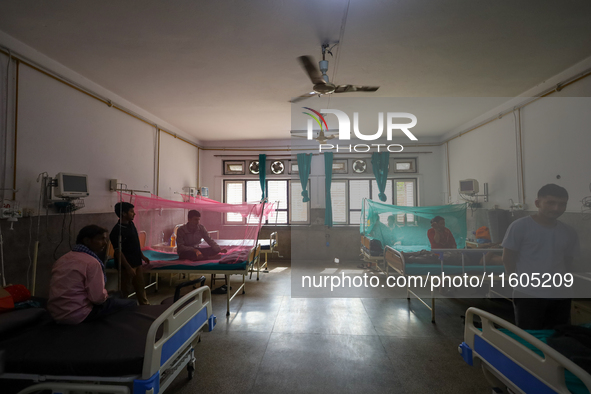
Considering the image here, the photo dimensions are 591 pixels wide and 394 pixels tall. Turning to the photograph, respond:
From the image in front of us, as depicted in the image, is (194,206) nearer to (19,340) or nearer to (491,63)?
(19,340)

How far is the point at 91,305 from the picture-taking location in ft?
6.91

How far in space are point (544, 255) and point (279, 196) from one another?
5.98 meters

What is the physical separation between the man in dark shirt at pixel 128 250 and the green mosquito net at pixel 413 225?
3762 mm

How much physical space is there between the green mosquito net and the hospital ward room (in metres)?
0.03

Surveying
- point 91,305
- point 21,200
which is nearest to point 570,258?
point 91,305

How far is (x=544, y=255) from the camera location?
196 centimetres

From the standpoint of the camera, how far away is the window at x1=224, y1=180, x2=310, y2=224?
289 inches

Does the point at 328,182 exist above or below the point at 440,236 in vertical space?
above

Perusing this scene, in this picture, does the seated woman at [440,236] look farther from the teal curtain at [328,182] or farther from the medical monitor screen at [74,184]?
the medical monitor screen at [74,184]

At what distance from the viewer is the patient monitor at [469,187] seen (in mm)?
5379

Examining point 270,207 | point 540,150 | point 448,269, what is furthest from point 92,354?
point 540,150

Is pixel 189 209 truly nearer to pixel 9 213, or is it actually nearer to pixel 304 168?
pixel 9 213

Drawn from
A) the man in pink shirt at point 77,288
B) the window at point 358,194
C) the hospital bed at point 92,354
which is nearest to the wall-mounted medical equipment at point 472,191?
the window at point 358,194

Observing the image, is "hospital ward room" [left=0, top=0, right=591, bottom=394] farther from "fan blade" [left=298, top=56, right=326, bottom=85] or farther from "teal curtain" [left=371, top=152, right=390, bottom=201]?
"teal curtain" [left=371, top=152, right=390, bottom=201]
